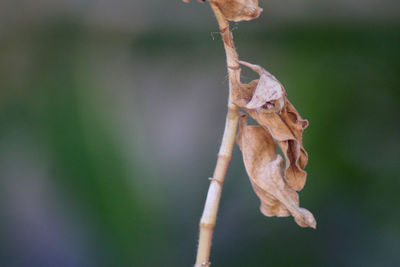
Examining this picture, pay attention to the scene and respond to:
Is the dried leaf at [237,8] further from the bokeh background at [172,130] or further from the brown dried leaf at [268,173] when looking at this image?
the bokeh background at [172,130]

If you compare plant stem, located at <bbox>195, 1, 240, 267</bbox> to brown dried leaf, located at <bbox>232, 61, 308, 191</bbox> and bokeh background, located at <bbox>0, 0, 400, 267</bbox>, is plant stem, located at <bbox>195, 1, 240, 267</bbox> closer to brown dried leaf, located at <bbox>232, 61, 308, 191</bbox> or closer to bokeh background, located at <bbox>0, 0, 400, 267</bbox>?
brown dried leaf, located at <bbox>232, 61, 308, 191</bbox>

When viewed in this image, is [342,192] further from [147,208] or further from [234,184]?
[147,208]

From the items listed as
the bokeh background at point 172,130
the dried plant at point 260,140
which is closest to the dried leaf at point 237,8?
the dried plant at point 260,140

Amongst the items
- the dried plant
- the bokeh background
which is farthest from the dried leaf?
the bokeh background

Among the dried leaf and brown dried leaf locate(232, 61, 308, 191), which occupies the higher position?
the dried leaf

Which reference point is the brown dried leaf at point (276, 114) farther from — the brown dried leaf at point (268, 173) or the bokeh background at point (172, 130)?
the bokeh background at point (172, 130)

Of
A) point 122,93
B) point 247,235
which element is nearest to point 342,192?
point 247,235

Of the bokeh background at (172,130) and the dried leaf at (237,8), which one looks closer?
the dried leaf at (237,8)

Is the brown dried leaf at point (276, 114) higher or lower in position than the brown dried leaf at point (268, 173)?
higher
